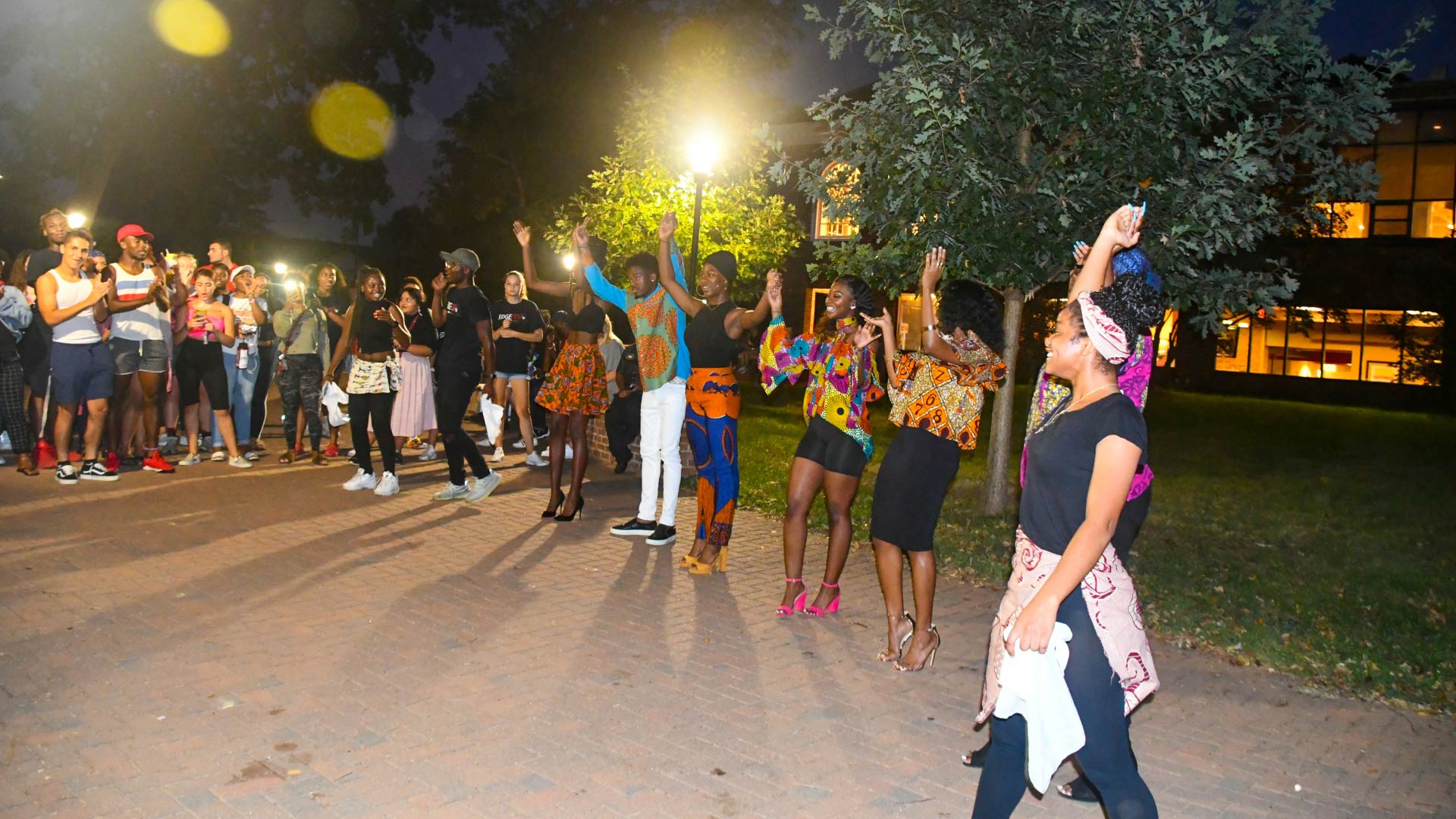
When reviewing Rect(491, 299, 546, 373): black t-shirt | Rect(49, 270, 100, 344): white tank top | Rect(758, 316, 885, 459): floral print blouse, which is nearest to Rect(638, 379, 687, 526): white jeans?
Rect(758, 316, 885, 459): floral print blouse

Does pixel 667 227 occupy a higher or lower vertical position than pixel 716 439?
higher

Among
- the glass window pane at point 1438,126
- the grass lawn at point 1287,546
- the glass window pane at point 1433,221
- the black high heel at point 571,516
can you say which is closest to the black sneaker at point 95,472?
the black high heel at point 571,516

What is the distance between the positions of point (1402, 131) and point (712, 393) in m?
32.2

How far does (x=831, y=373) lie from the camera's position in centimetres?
602

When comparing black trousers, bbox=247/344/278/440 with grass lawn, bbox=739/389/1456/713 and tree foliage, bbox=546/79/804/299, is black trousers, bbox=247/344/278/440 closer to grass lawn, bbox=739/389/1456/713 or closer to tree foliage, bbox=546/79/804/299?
grass lawn, bbox=739/389/1456/713

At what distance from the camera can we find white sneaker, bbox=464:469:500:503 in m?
9.56

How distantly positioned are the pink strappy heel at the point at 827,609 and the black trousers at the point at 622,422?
550 cm

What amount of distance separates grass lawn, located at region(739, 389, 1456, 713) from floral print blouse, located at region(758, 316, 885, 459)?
2108mm

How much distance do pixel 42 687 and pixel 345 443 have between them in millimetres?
8830

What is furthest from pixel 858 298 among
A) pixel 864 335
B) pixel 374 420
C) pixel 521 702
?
pixel 374 420

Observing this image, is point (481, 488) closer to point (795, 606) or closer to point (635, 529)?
point (635, 529)

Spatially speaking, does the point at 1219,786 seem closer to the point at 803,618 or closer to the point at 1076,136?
the point at 803,618

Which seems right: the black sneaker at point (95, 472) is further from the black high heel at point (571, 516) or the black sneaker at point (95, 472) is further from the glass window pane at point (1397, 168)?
the glass window pane at point (1397, 168)

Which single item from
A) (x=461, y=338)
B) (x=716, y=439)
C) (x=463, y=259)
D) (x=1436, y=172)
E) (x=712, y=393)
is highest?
(x=1436, y=172)
